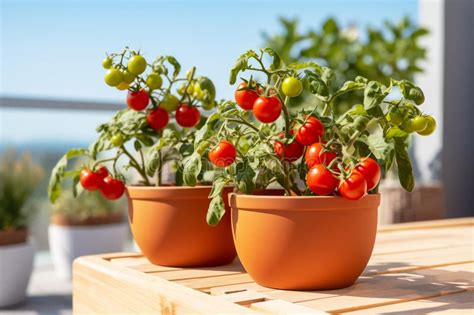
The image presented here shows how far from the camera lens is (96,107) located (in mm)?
3330

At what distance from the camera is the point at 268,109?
800 mm

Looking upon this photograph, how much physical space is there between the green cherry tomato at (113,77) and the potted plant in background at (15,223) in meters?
2.32

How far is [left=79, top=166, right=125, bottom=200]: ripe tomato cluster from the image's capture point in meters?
1.05

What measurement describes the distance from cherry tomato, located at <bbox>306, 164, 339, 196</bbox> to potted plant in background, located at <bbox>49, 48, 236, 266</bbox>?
0.81 feet

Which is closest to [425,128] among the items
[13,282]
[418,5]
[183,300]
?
[183,300]

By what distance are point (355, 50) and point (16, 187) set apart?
2.00 meters

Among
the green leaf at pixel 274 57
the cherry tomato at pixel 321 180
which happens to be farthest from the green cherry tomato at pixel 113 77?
the cherry tomato at pixel 321 180

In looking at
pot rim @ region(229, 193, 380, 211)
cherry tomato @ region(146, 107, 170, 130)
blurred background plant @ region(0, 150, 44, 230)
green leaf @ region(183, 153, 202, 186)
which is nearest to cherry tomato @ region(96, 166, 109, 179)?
cherry tomato @ region(146, 107, 170, 130)

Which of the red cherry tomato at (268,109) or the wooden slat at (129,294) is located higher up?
the red cherry tomato at (268,109)

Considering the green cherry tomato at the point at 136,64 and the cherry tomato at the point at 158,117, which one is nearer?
the green cherry tomato at the point at 136,64

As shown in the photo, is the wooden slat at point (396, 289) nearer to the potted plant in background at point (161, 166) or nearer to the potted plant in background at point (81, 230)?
the potted plant in background at point (161, 166)

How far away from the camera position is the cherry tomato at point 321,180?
2.55ft

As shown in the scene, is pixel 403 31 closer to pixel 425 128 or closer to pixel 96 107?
pixel 96 107

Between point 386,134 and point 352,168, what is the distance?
0.13m
